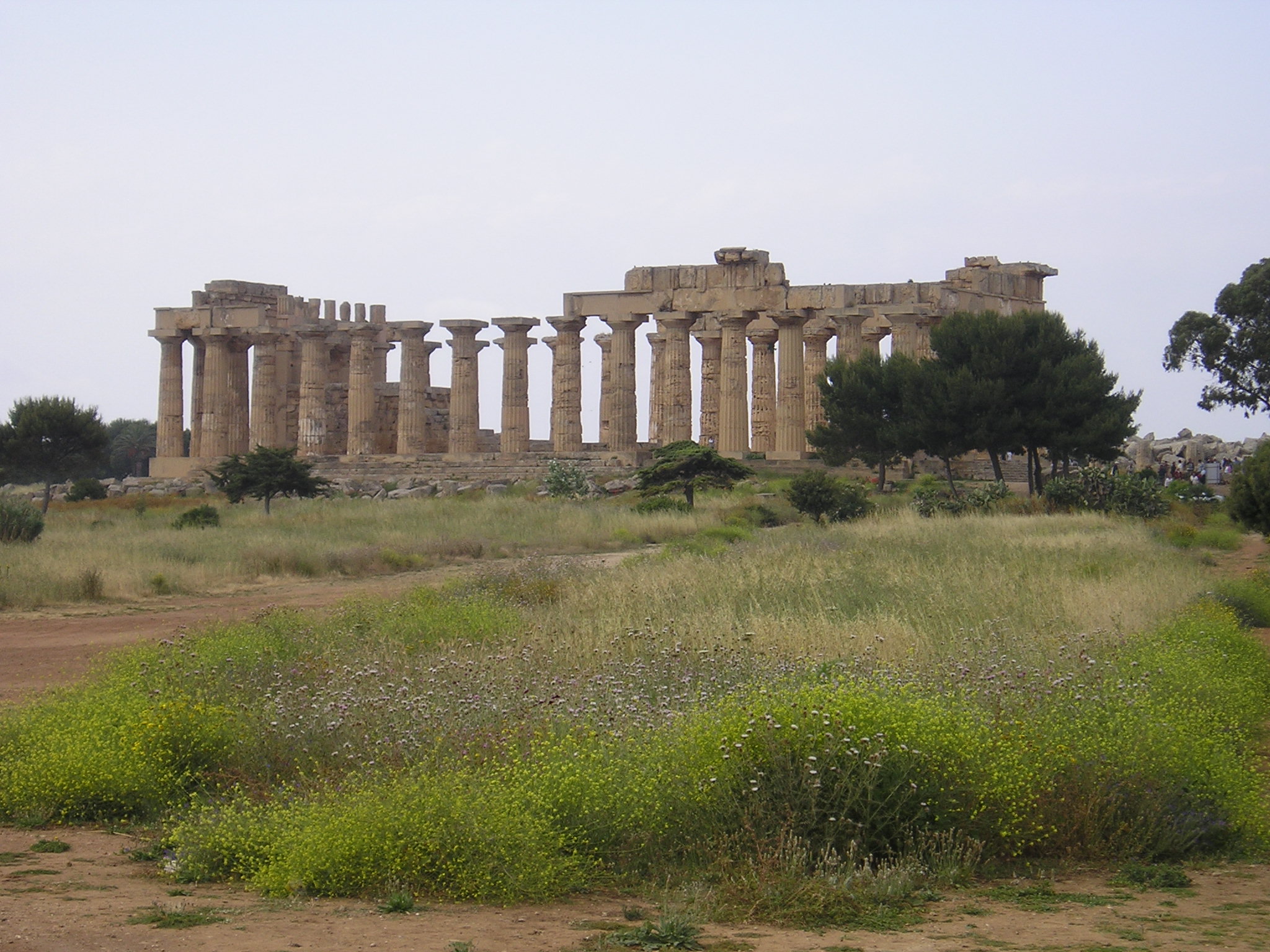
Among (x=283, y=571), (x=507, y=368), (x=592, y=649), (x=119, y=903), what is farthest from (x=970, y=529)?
(x=507, y=368)

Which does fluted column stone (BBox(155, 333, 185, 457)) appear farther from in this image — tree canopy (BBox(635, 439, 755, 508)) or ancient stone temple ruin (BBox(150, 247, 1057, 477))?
tree canopy (BBox(635, 439, 755, 508))

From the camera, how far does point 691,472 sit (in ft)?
137

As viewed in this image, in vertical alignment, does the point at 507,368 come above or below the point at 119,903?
above

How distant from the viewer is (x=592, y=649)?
13.8 meters

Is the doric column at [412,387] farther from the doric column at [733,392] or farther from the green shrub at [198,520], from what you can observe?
the green shrub at [198,520]

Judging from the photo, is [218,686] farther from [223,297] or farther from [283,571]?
[223,297]

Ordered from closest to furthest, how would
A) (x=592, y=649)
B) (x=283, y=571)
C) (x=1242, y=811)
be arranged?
(x=1242, y=811), (x=592, y=649), (x=283, y=571)

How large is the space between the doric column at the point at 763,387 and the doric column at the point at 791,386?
1.81 m

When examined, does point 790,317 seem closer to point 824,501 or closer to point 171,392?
point 824,501

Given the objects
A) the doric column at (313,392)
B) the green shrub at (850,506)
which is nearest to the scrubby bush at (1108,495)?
the green shrub at (850,506)

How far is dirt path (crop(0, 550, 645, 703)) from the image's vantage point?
1644 cm

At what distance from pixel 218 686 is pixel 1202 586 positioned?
494 inches

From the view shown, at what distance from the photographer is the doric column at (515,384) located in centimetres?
5506

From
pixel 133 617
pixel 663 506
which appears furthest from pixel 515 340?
pixel 133 617
